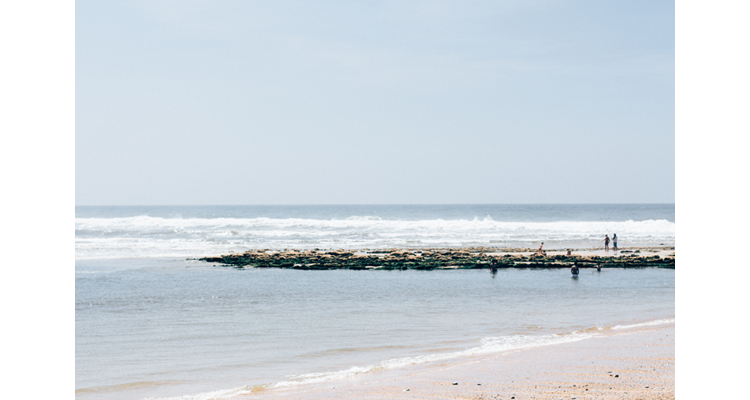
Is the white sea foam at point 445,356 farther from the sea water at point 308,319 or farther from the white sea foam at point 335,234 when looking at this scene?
the white sea foam at point 335,234

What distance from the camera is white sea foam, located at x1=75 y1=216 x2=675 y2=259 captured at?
37.7 m

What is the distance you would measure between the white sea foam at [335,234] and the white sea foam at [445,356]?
26.4 meters

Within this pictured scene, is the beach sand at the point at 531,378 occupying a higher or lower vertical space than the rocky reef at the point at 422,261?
higher

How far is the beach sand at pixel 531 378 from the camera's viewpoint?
19.9 feet

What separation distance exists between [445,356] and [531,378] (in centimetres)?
176

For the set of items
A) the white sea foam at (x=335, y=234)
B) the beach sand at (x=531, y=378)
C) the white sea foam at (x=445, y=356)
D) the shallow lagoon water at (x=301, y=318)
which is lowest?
the white sea foam at (x=335, y=234)

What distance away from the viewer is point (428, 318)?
1136 cm

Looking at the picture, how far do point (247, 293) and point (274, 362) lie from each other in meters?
7.87

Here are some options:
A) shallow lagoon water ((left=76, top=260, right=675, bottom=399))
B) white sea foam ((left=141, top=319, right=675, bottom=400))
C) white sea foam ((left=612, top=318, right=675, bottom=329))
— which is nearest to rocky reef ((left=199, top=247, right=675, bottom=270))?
shallow lagoon water ((left=76, top=260, right=675, bottom=399))

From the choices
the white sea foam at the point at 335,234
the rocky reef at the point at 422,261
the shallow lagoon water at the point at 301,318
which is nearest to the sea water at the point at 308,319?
the shallow lagoon water at the point at 301,318

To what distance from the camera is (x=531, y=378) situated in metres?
6.68

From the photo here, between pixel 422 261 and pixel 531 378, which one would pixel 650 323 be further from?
pixel 422 261
